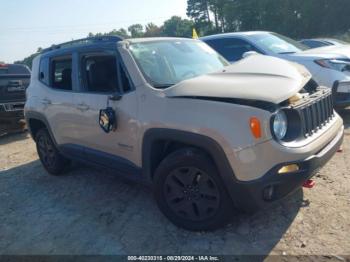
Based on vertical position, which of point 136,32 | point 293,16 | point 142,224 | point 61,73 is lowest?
point 142,224

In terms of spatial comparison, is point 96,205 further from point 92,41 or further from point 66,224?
point 92,41

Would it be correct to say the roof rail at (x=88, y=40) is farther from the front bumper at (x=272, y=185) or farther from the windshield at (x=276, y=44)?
the windshield at (x=276, y=44)

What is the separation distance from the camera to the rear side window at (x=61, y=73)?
4.79m

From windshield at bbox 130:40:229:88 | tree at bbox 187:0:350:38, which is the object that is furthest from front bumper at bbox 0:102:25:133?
tree at bbox 187:0:350:38

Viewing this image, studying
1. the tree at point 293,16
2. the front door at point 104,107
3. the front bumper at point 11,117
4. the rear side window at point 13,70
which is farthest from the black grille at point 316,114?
the tree at point 293,16

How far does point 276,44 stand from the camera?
749 centimetres

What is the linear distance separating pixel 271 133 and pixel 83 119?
7.91ft

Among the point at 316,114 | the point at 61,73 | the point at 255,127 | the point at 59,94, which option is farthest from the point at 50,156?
the point at 316,114

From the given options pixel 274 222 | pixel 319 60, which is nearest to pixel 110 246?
pixel 274 222

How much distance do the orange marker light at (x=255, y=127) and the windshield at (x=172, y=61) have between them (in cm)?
112

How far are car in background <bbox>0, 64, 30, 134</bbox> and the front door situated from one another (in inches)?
182

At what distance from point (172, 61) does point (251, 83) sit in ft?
3.86

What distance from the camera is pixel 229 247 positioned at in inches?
126

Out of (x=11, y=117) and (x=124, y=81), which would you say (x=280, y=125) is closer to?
(x=124, y=81)
